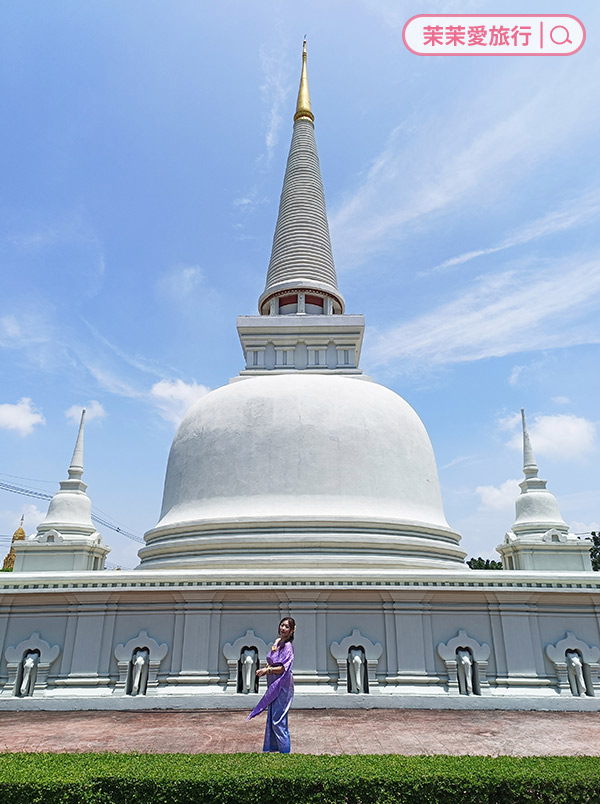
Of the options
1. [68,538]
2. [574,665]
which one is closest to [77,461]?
[68,538]

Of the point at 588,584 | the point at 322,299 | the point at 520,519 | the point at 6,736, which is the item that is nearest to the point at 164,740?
the point at 6,736

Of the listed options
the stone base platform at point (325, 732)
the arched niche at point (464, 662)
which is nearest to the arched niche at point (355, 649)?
the stone base platform at point (325, 732)

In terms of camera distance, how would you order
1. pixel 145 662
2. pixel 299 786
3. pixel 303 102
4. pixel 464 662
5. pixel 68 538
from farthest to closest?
1. pixel 303 102
2. pixel 68 538
3. pixel 145 662
4. pixel 464 662
5. pixel 299 786

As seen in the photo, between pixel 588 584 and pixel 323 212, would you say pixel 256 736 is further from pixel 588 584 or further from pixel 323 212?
pixel 323 212

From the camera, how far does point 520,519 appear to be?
19109 mm

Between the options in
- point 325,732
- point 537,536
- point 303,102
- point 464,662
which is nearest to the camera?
point 325,732

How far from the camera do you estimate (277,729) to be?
746cm

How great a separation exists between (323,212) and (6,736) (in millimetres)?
23128

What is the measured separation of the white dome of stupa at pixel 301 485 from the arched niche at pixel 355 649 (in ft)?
7.29

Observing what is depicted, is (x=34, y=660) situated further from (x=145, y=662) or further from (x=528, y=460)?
(x=528, y=460)

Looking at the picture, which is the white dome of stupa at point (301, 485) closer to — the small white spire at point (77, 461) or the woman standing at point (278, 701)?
the small white spire at point (77, 461)

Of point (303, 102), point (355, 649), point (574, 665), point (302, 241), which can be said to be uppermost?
point (303, 102)

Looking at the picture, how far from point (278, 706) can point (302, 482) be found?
9.50m

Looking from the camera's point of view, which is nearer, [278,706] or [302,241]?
[278,706]
